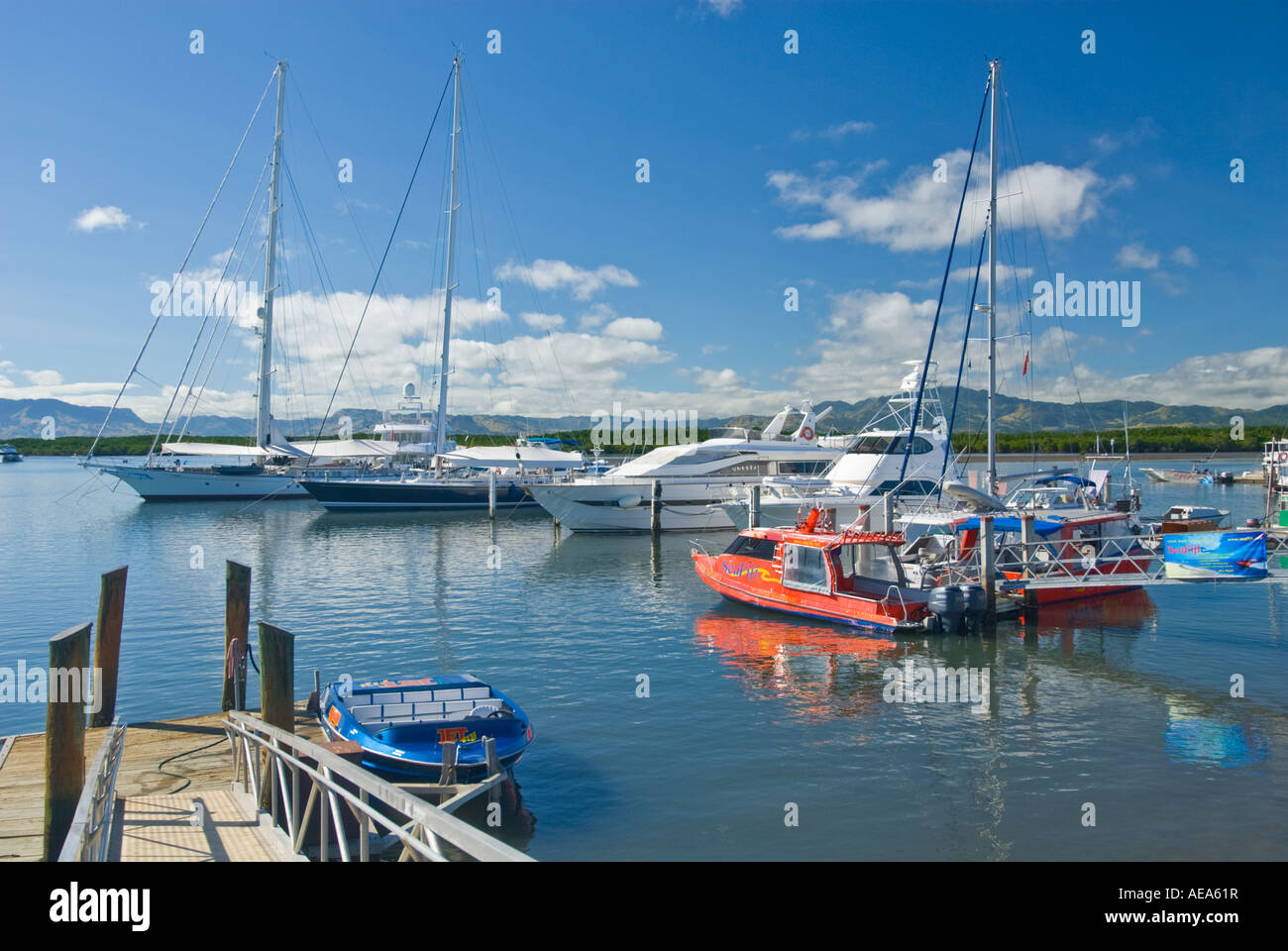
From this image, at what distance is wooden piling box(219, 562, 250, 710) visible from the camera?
1437 centimetres

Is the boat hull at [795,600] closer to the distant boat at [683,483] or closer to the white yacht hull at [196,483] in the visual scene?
the distant boat at [683,483]

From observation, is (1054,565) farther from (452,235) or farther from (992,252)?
(452,235)

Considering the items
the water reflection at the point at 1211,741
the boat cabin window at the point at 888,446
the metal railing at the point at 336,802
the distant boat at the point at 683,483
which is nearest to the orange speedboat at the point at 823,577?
the water reflection at the point at 1211,741

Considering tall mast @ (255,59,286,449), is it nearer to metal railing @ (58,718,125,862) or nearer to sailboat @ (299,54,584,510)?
sailboat @ (299,54,584,510)

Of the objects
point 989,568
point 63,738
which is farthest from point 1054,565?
point 63,738

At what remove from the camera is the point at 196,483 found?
63250mm

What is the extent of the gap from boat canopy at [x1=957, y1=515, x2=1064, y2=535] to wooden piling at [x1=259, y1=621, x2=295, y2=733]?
19827 mm

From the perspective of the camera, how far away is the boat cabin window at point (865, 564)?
22.7 metres

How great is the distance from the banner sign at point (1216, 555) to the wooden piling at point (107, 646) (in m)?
20.9

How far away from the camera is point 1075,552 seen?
2600 cm

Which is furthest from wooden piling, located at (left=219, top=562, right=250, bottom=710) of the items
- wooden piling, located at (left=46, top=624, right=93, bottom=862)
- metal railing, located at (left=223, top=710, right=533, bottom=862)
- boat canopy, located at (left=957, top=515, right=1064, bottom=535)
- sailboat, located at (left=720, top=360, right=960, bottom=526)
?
sailboat, located at (left=720, top=360, right=960, bottom=526)

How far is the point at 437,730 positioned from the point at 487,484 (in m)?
48.5

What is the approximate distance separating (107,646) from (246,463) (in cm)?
5689
